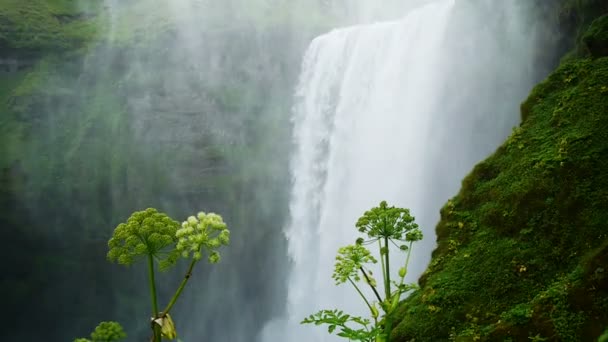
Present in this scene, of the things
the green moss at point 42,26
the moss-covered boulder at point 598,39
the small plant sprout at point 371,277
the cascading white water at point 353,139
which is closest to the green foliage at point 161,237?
the small plant sprout at point 371,277

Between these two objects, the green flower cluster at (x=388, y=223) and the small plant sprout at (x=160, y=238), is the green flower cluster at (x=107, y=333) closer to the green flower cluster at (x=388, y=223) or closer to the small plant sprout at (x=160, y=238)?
the small plant sprout at (x=160, y=238)

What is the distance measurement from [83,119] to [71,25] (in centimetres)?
758

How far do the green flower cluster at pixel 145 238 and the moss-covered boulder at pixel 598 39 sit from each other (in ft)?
20.4

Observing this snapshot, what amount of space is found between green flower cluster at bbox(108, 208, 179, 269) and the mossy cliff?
2813mm

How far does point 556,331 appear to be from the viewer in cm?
346

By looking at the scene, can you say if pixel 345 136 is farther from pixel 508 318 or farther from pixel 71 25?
pixel 71 25

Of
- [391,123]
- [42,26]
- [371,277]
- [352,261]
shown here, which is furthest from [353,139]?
[42,26]

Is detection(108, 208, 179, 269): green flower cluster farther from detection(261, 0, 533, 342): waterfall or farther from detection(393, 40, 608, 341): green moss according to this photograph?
detection(261, 0, 533, 342): waterfall

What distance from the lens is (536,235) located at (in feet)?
14.8

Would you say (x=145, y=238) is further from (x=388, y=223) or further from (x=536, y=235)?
(x=536, y=235)

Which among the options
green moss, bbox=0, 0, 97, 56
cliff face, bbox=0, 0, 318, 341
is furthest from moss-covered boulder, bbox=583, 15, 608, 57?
green moss, bbox=0, 0, 97, 56

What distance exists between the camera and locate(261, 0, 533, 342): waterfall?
16.6m

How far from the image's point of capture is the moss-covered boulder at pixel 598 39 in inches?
240

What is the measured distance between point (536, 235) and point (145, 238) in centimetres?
377
